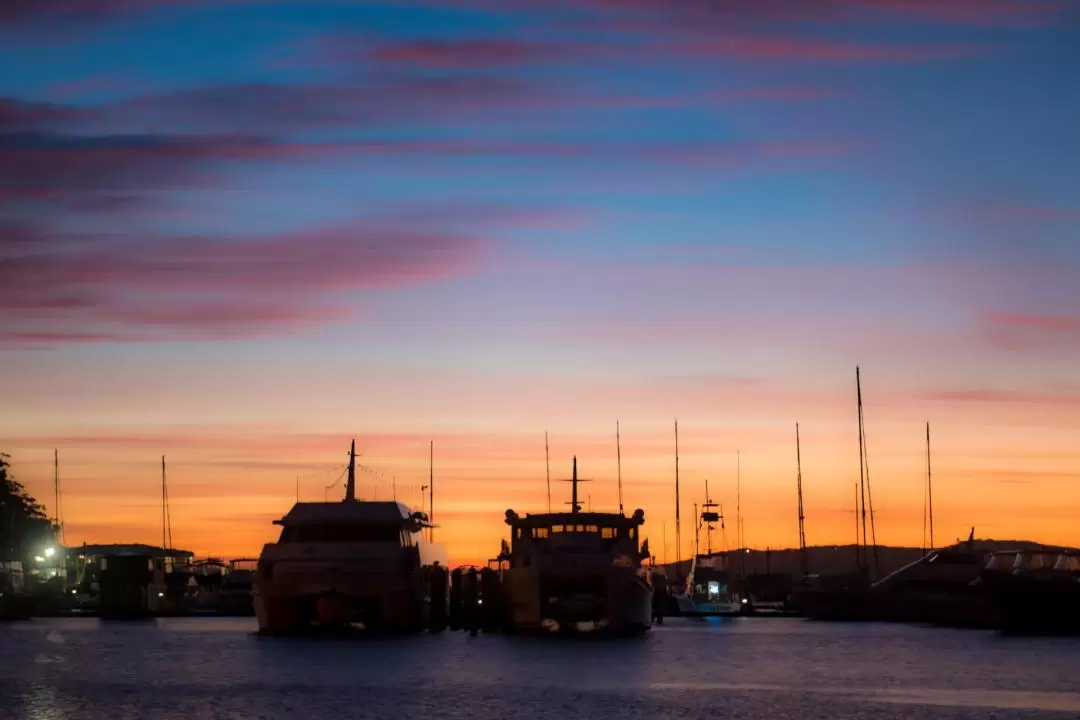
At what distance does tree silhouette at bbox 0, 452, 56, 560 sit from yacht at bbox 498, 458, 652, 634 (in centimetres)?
8451

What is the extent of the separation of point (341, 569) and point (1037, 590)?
107 ft

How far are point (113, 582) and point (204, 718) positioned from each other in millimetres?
70634

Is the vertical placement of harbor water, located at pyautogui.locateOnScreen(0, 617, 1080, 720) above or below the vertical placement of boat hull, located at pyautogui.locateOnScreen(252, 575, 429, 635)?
below

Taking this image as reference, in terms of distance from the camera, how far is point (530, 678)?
46312mm

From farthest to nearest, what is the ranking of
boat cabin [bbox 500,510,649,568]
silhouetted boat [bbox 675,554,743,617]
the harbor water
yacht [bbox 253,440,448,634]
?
1. silhouetted boat [bbox 675,554,743,617]
2. boat cabin [bbox 500,510,649,568]
3. yacht [bbox 253,440,448,634]
4. the harbor water

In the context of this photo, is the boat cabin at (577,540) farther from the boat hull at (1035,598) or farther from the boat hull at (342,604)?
the boat hull at (1035,598)

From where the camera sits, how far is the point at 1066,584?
75.3 meters

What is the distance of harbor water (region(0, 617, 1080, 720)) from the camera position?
3778 centimetres

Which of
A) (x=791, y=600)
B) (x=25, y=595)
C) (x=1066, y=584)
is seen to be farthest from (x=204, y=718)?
(x=791, y=600)

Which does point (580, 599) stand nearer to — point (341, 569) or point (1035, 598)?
point (341, 569)

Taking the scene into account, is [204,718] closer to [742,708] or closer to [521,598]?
[742,708]

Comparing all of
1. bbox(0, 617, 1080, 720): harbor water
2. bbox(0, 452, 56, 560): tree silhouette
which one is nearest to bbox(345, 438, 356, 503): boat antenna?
bbox(0, 617, 1080, 720): harbor water

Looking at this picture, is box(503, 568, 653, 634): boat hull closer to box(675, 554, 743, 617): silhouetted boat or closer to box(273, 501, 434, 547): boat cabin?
box(273, 501, 434, 547): boat cabin

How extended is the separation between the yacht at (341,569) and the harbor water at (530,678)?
1.14 meters
